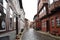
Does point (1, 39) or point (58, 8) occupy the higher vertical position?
point (58, 8)

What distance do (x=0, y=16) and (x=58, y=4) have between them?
67.6 feet

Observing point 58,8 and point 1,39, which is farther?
point 58,8

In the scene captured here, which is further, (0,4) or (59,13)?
(59,13)

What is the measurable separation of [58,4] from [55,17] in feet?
11.1

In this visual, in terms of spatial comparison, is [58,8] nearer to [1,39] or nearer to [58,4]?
[58,4]

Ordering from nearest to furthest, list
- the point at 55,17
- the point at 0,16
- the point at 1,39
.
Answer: the point at 1,39
the point at 0,16
the point at 55,17

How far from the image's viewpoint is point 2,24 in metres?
5.41

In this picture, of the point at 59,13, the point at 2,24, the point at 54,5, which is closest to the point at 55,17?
the point at 59,13

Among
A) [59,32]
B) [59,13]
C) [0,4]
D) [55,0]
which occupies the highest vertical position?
[55,0]

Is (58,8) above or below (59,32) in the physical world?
above

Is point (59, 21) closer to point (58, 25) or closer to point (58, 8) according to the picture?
point (58, 25)

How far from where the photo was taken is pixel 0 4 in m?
4.86

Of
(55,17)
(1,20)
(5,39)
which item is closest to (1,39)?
(5,39)

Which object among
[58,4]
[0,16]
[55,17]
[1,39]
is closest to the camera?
[1,39]
